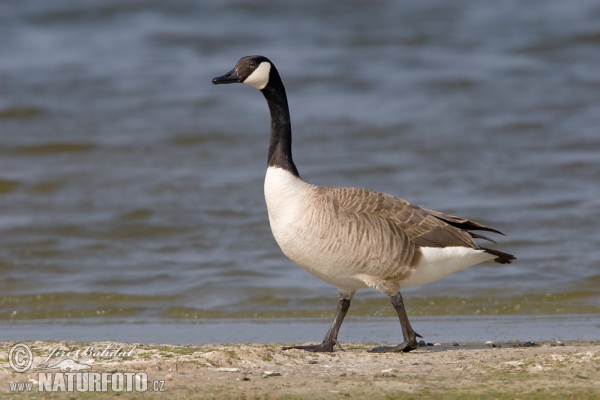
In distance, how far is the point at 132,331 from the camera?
320 inches

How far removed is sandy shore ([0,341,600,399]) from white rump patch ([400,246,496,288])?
0.63 metres

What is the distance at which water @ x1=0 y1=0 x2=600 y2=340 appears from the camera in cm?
948

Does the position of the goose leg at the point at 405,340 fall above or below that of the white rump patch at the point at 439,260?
below

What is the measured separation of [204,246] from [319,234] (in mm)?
5046

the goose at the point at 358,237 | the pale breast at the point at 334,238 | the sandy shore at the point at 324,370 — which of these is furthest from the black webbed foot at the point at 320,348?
the pale breast at the point at 334,238

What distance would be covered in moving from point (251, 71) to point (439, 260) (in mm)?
2180

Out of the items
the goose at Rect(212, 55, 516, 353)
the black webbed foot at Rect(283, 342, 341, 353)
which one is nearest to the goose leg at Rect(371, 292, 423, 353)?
the goose at Rect(212, 55, 516, 353)

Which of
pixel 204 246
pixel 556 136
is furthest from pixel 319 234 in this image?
pixel 556 136

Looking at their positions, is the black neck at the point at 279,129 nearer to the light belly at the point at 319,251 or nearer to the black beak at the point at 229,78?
the black beak at the point at 229,78

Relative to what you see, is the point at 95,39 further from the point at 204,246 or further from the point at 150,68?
the point at 204,246

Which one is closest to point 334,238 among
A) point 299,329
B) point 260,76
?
point 260,76

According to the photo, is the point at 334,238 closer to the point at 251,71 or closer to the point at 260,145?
the point at 251,71

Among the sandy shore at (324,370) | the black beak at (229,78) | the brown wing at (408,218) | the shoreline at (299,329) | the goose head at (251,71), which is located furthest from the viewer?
the shoreline at (299,329)

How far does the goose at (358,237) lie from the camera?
6.38 metres
